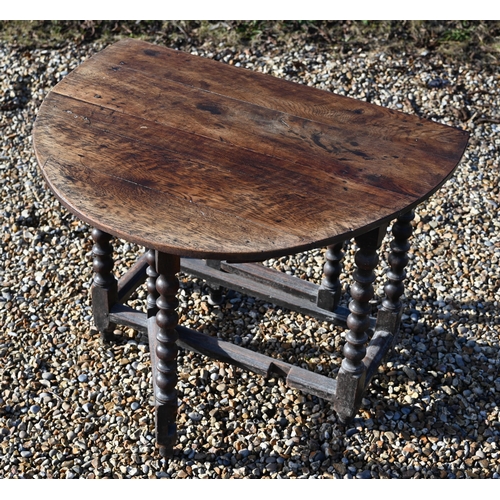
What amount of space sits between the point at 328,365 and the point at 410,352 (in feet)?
1.27

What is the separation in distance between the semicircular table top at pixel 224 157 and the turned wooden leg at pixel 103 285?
586 millimetres

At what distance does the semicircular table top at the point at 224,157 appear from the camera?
257 cm

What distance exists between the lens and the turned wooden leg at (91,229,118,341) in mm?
3445

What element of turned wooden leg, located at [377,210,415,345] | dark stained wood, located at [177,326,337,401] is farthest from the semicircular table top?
dark stained wood, located at [177,326,337,401]

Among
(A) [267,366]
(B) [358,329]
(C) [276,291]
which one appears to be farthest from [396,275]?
(A) [267,366]

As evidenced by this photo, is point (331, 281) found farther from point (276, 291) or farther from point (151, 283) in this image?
point (151, 283)

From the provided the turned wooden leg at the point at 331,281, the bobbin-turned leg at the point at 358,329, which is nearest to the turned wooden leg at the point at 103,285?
the turned wooden leg at the point at 331,281

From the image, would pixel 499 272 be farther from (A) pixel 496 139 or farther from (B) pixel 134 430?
(B) pixel 134 430

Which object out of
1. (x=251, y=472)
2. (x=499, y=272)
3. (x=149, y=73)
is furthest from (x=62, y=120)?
(x=499, y=272)

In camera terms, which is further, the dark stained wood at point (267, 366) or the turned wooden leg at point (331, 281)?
the turned wooden leg at point (331, 281)

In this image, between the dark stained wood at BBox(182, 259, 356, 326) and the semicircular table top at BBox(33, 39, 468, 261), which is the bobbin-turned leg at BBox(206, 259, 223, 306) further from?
the semicircular table top at BBox(33, 39, 468, 261)

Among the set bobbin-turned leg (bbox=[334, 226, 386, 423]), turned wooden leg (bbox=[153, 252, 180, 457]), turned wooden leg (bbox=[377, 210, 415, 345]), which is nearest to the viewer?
turned wooden leg (bbox=[153, 252, 180, 457])

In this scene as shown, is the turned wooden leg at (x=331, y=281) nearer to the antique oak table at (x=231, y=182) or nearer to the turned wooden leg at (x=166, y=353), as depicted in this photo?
the antique oak table at (x=231, y=182)

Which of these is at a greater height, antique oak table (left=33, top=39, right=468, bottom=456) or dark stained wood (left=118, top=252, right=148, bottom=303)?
antique oak table (left=33, top=39, right=468, bottom=456)
